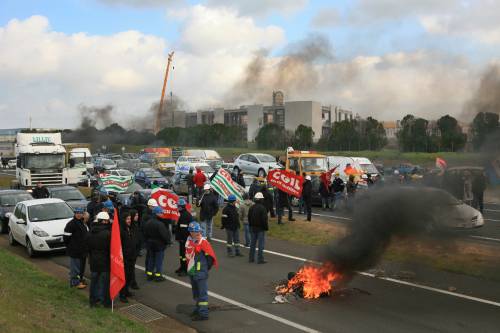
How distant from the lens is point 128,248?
407 inches

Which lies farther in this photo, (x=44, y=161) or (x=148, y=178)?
(x=148, y=178)

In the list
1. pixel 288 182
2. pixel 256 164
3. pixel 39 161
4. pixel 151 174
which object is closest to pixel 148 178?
pixel 151 174

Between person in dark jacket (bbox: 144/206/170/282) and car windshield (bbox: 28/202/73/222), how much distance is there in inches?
190

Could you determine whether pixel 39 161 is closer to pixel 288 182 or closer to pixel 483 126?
pixel 288 182

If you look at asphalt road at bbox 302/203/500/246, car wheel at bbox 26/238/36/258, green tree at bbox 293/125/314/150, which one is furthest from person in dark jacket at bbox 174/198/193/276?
green tree at bbox 293/125/314/150

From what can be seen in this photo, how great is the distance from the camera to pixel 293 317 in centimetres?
908

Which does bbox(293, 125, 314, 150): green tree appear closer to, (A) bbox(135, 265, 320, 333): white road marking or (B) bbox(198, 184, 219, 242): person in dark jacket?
(B) bbox(198, 184, 219, 242): person in dark jacket

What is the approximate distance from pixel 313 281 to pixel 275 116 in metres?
92.8

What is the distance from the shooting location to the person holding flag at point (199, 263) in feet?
29.1

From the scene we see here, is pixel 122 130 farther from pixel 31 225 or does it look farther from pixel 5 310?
pixel 5 310

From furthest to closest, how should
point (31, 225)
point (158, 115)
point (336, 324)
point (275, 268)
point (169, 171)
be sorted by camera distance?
point (158, 115), point (169, 171), point (31, 225), point (275, 268), point (336, 324)

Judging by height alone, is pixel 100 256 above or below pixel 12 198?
below

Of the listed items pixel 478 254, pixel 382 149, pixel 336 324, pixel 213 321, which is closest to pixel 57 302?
pixel 213 321

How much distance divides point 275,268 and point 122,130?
78.2m
